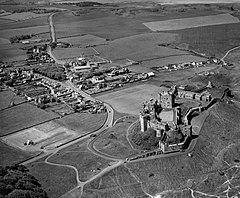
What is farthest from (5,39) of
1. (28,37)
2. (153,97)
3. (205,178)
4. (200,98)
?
(205,178)

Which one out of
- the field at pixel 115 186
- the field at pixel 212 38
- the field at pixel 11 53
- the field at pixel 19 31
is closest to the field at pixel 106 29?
the field at pixel 19 31

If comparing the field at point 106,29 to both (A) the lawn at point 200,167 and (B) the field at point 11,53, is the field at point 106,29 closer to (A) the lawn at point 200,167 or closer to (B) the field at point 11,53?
(B) the field at point 11,53

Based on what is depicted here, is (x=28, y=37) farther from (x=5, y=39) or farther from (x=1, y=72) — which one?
(x=1, y=72)

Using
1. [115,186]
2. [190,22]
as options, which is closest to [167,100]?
[115,186]

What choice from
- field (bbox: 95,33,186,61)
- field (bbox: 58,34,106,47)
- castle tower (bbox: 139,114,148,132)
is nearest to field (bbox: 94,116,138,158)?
castle tower (bbox: 139,114,148,132)

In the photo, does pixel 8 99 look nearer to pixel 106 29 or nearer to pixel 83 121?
pixel 83 121

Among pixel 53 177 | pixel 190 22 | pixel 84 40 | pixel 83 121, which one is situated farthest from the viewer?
pixel 190 22
